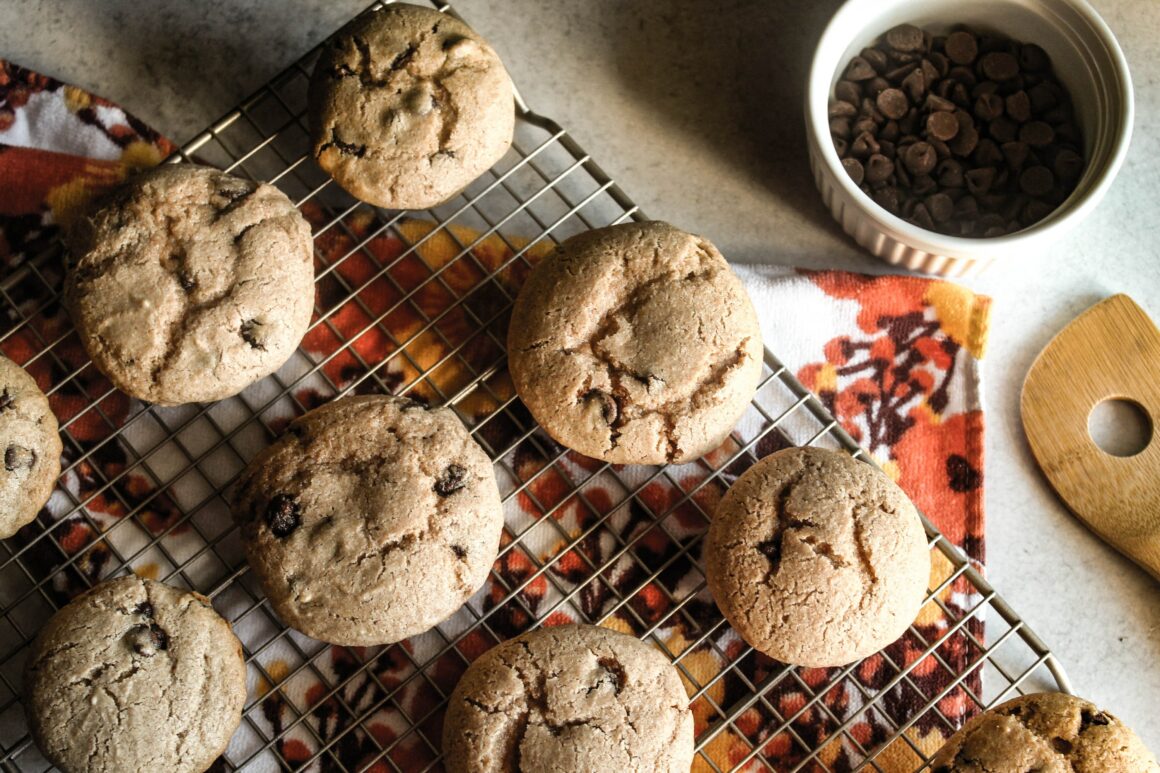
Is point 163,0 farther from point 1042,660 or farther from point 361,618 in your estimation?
point 1042,660

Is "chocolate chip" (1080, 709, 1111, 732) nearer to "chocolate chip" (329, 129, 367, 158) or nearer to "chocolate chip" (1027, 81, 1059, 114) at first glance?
"chocolate chip" (1027, 81, 1059, 114)

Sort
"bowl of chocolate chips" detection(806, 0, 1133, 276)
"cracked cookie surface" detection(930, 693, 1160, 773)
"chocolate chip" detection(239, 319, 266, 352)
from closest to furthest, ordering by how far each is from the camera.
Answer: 1. "cracked cookie surface" detection(930, 693, 1160, 773)
2. "chocolate chip" detection(239, 319, 266, 352)
3. "bowl of chocolate chips" detection(806, 0, 1133, 276)

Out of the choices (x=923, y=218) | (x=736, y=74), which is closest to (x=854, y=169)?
(x=923, y=218)

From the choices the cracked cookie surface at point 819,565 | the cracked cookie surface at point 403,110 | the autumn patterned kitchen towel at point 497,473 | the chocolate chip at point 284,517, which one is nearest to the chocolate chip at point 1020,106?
the autumn patterned kitchen towel at point 497,473

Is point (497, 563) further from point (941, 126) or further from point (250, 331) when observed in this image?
point (941, 126)

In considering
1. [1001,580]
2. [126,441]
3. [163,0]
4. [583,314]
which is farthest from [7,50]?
[1001,580]

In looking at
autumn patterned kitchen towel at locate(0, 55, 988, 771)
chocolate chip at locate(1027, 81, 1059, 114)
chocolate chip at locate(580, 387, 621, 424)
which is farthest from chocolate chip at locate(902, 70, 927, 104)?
chocolate chip at locate(580, 387, 621, 424)
